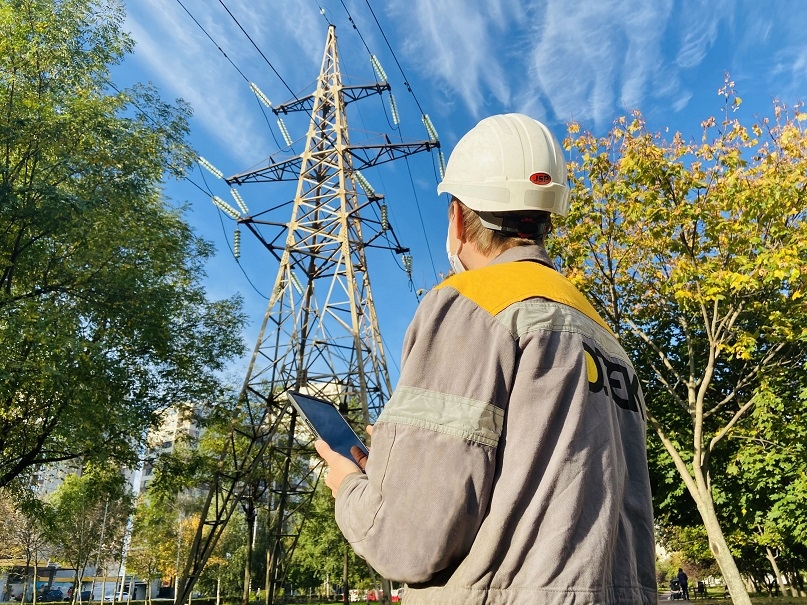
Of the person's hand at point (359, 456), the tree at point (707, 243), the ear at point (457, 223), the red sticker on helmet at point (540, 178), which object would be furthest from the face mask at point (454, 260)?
the tree at point (707, 243)

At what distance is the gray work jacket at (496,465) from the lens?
1194 mm

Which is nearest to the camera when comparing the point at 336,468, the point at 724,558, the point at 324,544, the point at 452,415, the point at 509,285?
the point at 452,415

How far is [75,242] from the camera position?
1479cm

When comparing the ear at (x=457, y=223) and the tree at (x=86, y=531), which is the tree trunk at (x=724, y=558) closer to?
the ear at (x=457, y=223)

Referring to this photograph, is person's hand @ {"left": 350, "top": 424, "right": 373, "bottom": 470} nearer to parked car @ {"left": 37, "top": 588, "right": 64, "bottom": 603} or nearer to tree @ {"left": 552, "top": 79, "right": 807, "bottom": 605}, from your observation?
tree @ {"left": 552, "top": 79, "right": 807, "bottom": 605}

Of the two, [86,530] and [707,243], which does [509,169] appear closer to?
[707,243]

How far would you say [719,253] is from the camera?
45.8 feet

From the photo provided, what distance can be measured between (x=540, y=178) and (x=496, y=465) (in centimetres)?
78

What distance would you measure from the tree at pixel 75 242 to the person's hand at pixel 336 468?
12.9m

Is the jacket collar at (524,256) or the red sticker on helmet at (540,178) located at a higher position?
the red sticker on helmet at (540,178)

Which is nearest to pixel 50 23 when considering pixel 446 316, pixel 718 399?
pixel 446 316

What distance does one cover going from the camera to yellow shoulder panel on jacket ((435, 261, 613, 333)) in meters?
1.32

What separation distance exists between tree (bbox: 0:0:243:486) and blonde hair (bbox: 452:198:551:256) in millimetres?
13052

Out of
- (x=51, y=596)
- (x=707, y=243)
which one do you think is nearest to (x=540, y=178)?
(x=707, y=243)
